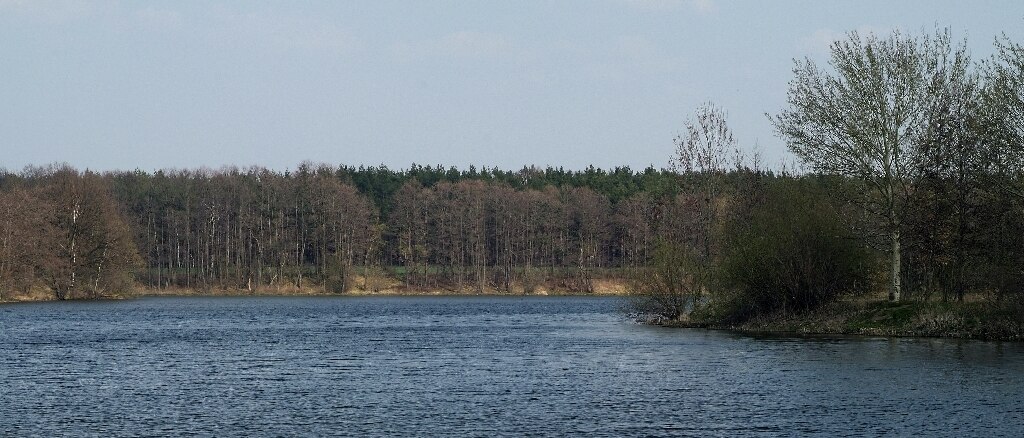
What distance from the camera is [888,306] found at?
5453cm

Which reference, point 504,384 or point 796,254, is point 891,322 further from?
point 504,384

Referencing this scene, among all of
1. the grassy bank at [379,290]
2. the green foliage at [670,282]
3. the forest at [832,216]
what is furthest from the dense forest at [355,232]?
the green foliage at [670,282]

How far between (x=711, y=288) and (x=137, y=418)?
128 ft

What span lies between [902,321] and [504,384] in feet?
79.8

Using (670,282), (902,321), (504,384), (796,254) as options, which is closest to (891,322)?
(902,321)

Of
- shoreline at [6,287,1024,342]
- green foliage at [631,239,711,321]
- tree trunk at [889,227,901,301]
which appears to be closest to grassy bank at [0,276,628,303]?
green foliage at [631,239,711,321]

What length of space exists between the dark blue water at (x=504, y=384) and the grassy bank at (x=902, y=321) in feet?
7.34

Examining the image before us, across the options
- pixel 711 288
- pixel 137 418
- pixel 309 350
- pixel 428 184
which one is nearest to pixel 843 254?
pixel 711 288

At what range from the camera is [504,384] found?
36375 mm

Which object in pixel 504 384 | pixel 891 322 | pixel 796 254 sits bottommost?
pixel 504 384

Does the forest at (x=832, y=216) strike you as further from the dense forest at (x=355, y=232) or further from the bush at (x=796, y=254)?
the dense forest at (x=355, y=232)

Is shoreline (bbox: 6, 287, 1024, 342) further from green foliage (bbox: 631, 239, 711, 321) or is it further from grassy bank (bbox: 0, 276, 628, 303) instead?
grassy bank (bbox: 0, 276, 628, 303)

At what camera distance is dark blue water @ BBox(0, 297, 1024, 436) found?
27.6 meters

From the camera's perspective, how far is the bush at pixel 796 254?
2191 inches
